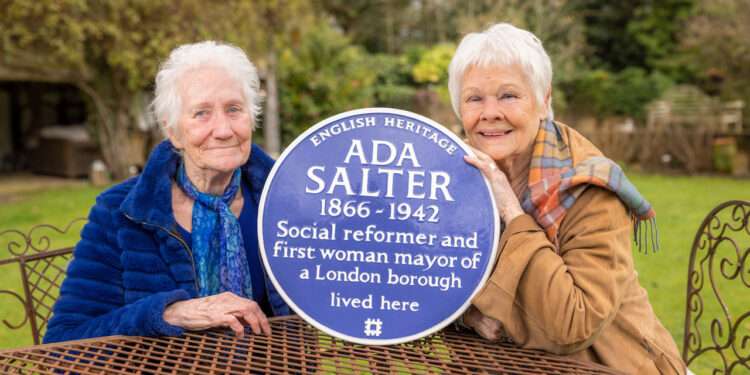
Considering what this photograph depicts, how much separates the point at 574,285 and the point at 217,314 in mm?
947

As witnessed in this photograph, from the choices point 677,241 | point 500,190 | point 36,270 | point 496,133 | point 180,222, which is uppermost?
point 496,133

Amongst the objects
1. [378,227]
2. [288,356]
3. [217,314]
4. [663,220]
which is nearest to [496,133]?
[378,227]

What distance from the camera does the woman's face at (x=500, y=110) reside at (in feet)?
5.74

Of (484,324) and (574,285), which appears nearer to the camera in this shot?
(574,285)

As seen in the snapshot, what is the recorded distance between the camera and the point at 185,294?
187 centimetres

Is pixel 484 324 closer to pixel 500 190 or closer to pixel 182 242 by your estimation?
pixel 500 190

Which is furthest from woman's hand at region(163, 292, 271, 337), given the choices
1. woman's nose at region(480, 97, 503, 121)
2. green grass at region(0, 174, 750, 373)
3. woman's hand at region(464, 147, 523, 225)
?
green grass at region(0, 174, 750, 373)

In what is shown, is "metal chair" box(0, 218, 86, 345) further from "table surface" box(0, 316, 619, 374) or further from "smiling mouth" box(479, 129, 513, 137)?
"smiling mouth" box(479, 129, 513, 137)

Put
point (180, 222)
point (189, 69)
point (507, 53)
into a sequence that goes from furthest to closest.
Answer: point (180, 222) < point (189, 69) < point (507, 53)

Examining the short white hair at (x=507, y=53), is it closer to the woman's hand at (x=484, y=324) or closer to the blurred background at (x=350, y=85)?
the woman's hand at (x=484, y=324)

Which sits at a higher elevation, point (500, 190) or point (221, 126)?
point (221, 126)

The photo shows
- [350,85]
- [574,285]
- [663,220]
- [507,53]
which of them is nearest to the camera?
[574,285]

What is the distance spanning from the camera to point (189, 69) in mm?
1963

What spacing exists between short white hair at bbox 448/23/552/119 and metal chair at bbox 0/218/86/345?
1599 millimetres
